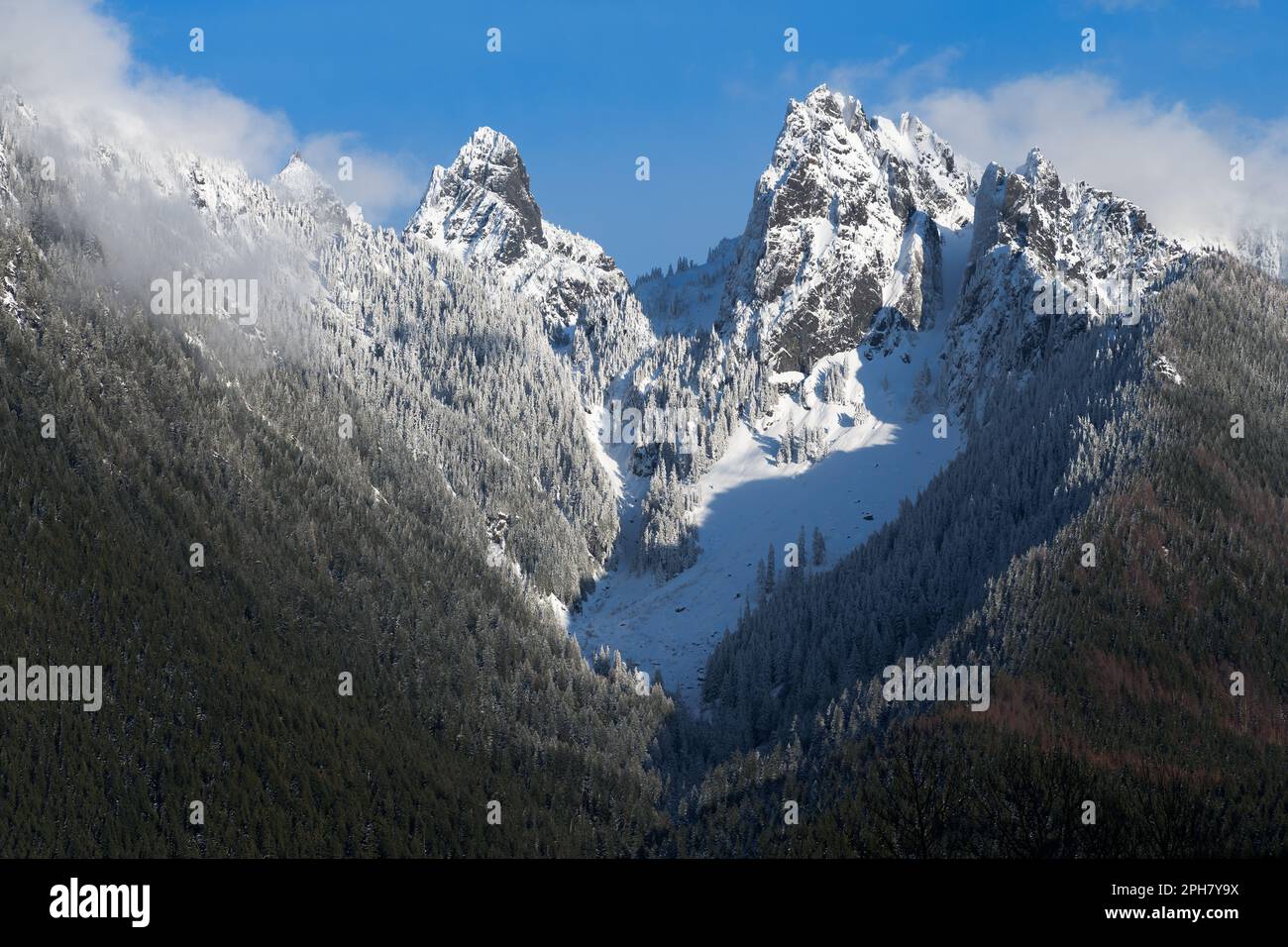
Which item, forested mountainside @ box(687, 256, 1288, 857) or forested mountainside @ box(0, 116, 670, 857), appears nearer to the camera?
forested mountainside @ box(687, 256, 1288, 857)

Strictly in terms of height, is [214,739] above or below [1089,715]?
above

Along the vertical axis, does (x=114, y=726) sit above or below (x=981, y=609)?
below

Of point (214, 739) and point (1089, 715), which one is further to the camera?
point (1089, 715)

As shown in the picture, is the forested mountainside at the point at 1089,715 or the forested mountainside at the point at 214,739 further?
the forested mountainside at the point at 214,739

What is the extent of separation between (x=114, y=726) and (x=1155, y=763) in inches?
5290
